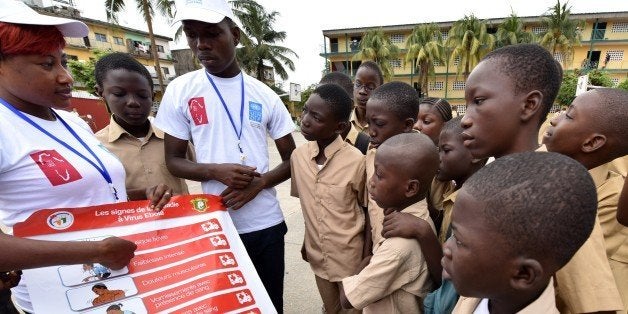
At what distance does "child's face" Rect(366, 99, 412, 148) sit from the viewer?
206cm

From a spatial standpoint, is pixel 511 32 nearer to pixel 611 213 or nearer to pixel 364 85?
pixel 364 85

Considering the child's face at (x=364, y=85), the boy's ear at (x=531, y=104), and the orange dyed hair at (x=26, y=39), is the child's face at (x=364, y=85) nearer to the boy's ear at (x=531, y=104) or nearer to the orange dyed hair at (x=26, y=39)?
the boy's ear at (x=531, y=104)

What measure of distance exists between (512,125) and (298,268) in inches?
111

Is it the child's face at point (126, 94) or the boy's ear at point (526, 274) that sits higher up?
the child's face at point (126, 94)

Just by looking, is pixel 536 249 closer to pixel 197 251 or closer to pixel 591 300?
pixel 591 300

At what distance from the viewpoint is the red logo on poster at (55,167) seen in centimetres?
119

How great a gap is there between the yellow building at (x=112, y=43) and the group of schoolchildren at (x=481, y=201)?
28.2 metres

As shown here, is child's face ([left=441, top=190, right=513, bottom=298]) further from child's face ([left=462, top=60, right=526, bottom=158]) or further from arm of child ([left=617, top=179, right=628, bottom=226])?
arm of child ([left=617, top=179, right=628, bottom=226])

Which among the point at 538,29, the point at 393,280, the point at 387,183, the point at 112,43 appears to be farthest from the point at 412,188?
the point at 538,29

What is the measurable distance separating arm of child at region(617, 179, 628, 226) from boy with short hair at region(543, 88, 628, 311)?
73mm

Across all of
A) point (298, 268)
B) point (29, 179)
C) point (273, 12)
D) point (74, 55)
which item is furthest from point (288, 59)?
point (29, 179)

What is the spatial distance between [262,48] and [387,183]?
27275mm

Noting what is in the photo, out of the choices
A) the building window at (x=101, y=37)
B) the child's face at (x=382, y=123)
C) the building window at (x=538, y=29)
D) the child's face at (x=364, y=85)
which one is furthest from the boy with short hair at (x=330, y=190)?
the building window at (x=538, y=29)

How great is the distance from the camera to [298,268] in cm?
348
